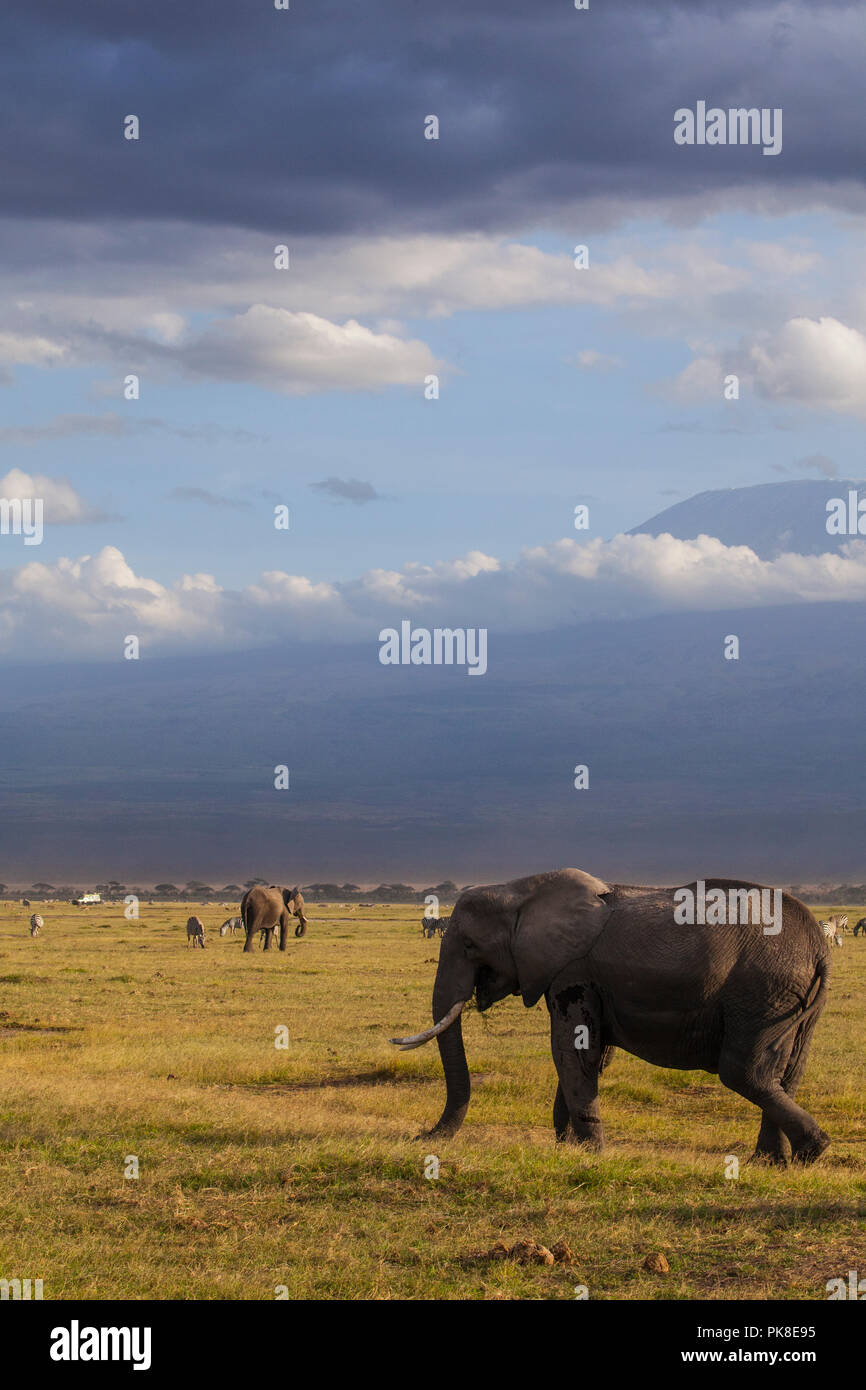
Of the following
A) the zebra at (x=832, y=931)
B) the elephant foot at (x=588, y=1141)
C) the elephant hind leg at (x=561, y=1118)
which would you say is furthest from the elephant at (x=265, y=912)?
the elephant foot at (x=588, y=1141)

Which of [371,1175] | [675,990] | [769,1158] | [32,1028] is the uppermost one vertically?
[675,990]

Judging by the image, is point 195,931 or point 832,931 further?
point 195,931

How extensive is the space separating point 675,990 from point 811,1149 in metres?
2.23

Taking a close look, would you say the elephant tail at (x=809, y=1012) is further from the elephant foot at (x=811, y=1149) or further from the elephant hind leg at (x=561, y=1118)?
the elephant hind leg at (x=561, y=1118)

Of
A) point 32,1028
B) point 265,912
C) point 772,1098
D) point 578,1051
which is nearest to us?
point 772,1098

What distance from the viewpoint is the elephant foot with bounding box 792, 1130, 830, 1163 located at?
14.6 metres

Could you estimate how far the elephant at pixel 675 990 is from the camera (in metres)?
14.6

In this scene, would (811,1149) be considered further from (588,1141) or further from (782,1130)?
(588,1141)

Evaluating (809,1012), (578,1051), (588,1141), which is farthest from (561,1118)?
(809,1012)

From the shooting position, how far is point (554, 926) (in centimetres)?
1559

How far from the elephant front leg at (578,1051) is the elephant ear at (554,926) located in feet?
0.75

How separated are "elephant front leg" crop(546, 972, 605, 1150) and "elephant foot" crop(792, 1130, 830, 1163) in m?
2.10

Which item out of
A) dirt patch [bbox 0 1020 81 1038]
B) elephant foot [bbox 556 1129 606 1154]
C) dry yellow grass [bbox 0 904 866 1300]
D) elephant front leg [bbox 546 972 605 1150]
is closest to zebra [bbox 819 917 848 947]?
dry yellow grass [bbox 0 904 866 1300]
